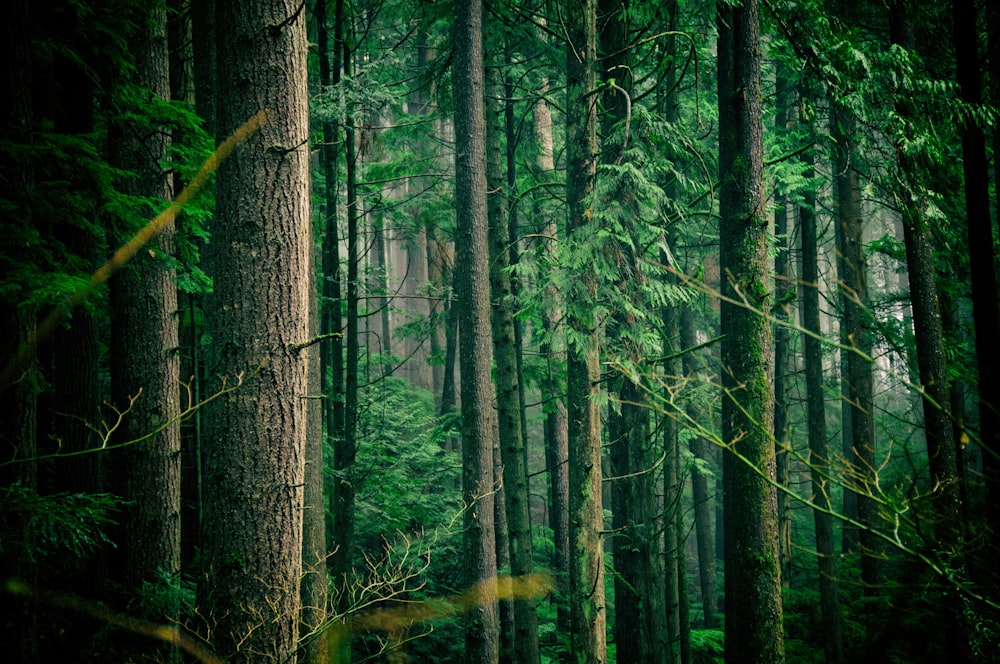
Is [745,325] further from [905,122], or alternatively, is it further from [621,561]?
[621,561]

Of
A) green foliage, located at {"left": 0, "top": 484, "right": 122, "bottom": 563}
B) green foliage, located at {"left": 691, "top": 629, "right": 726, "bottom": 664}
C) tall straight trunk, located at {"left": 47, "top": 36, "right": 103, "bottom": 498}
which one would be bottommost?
green foliage, located at {"left": 691, "top": 629, "right": 726, "bottom": 664}

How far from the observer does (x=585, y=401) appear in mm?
6984

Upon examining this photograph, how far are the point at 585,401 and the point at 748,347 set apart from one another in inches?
79.8

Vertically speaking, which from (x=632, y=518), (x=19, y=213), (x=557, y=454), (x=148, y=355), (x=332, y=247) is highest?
(x=332, y=247)

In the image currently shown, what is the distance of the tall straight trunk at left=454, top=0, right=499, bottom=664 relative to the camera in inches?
300

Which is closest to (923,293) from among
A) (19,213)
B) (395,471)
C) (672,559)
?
(672,559)

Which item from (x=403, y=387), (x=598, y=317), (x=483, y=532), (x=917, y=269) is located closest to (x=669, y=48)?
(x=598, y=317)

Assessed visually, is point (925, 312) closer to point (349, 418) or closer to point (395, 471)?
point (349, 418)

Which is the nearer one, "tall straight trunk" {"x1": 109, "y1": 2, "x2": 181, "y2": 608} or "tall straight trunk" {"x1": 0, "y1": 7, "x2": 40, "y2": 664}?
"tall straight trunk" {"x1": 0, "y1": 7, "x2": 40, "y2": 664}

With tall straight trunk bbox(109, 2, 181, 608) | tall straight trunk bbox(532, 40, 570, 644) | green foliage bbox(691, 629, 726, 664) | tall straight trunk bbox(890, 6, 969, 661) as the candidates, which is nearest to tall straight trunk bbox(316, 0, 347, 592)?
tall straight trunk bbox(109, 2, 181, 608)

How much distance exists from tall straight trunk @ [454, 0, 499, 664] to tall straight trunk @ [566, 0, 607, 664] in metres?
1.24

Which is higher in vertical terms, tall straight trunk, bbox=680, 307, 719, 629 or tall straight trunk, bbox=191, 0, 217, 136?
tall straight trunk, bbox=191, 0, 217, 136

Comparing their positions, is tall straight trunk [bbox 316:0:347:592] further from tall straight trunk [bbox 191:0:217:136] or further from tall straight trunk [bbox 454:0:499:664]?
tall straight trunk [bbox 454:0:499:664]

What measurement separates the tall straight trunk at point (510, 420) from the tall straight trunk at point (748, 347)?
343cm
